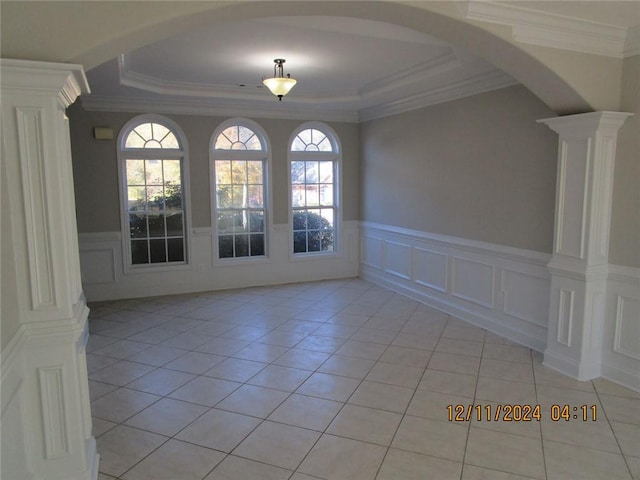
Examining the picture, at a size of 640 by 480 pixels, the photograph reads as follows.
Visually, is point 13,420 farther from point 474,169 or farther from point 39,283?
point 474,169

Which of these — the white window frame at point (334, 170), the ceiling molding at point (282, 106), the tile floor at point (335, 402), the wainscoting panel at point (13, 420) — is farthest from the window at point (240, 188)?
the wainscoting panel at point (13, 420)

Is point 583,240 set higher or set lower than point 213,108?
lower

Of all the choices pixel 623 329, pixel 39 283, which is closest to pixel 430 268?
pixel 623 329

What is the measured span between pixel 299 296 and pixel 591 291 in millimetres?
3579

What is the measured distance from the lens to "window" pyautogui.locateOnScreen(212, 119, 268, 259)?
6.47 meters

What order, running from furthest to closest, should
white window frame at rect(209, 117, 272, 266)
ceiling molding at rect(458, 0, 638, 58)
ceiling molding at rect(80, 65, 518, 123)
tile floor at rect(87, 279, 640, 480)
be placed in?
white window frame at rect(209, 117, 272, 266)
ceiling molding at rect(80, 65, 518, 123)
ceiling molding at rect(458, 0, 638, 58)
tile floor at rect(87, 279, 640, 480)

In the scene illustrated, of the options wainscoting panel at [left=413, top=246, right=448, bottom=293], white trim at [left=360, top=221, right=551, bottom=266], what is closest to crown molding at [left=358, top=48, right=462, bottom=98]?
white trim at [left=360, top=221, right=551, bottom=266]

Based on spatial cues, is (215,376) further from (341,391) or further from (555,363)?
(555,363)

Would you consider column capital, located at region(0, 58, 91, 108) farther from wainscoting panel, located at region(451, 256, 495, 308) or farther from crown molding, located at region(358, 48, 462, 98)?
wainscoting panel, located at region(451, 256, 495, 308)

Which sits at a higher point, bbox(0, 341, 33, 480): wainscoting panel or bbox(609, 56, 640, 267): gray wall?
bbox(609, 56, 640, 267): gray wall

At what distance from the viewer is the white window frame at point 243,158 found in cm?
636

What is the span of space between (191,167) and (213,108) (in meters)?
0.85
